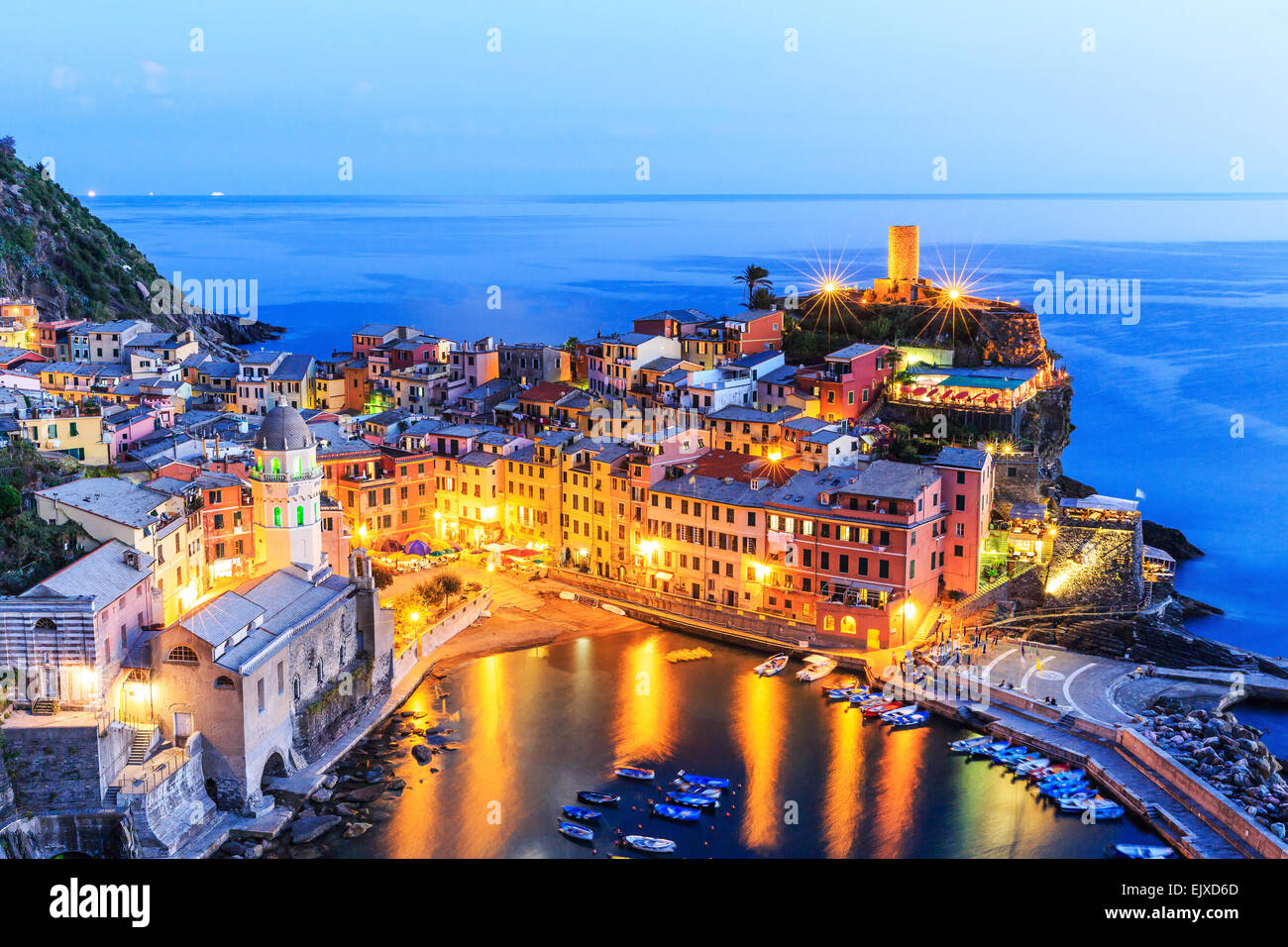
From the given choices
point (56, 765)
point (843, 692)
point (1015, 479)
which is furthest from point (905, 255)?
point (56, 765)

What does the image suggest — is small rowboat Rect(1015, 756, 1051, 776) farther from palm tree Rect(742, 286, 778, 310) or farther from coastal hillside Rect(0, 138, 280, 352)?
coastal hillside Rect(0, 138, 280, 352)

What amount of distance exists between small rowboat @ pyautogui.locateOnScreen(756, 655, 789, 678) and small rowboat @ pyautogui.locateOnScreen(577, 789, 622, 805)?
6189mm

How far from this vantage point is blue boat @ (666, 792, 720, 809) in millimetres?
19219

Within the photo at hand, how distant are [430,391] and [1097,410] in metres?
29.0

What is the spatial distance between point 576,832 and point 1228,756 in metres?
11.3

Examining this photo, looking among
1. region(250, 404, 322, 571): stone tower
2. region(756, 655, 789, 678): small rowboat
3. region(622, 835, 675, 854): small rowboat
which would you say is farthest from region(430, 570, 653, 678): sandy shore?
region(622, 835, 675, 854): small rowboat

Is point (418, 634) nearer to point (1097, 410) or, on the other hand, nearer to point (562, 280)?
point (1097, 410)

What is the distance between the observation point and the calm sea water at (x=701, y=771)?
1827 cm

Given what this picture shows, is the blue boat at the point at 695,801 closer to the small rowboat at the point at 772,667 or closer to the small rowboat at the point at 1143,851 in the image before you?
the small rowboat at the point at 772,667

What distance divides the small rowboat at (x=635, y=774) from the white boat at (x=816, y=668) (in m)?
5.39

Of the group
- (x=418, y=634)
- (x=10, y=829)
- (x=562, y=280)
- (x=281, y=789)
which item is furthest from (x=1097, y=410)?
(x=562, y=280)

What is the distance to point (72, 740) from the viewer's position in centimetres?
1638

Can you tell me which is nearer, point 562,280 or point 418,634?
point 418,634

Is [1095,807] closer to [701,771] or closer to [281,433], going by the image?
[701,771]
